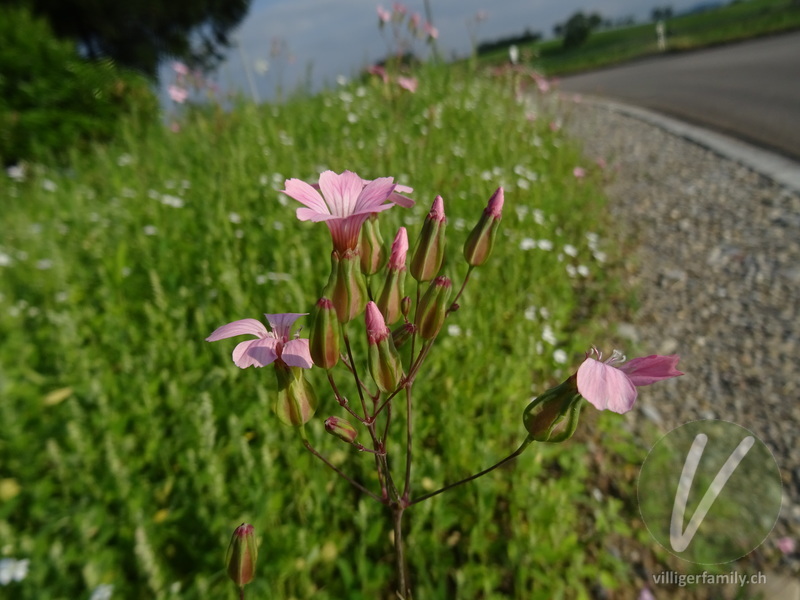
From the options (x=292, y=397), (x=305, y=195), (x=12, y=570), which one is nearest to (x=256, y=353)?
(x=292, y=397)

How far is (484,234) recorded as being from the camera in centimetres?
100

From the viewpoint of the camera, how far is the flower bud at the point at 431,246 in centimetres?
92

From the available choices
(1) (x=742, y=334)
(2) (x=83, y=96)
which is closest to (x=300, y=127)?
(2) (x=83, y=96)

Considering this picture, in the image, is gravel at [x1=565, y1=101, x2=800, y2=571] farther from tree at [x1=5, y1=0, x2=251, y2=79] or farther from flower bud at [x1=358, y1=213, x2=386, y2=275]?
tree at [x1=5, y1=0, x2=251, y2=79]

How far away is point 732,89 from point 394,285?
9668 mm

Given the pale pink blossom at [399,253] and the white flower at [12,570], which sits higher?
the pale pink blossom at [399,253]

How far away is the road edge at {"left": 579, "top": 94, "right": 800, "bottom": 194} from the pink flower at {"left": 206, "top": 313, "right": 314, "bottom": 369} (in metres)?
4.85

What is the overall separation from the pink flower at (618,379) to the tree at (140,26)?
10.4 m

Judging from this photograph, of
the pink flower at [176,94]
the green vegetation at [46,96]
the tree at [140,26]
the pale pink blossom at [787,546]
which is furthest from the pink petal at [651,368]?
the tree at [140,26]

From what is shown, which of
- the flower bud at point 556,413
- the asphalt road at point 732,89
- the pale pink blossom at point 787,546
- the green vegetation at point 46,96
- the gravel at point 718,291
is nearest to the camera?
the flower bud at point 556,413

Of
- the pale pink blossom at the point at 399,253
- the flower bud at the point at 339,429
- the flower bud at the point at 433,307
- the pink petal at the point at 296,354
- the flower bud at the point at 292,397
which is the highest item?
the pale pink blossom at the point at 399,253

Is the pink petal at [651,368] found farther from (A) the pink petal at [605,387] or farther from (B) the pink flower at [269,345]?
(B) the pink flower at [269,345]

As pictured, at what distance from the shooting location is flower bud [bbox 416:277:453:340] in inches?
35.4

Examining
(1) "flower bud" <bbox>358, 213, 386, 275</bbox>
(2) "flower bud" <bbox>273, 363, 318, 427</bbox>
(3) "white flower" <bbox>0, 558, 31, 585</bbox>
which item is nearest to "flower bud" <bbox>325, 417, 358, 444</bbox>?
(2) "flower bud" <bbox>273, 363, 318, 427</bbox>
